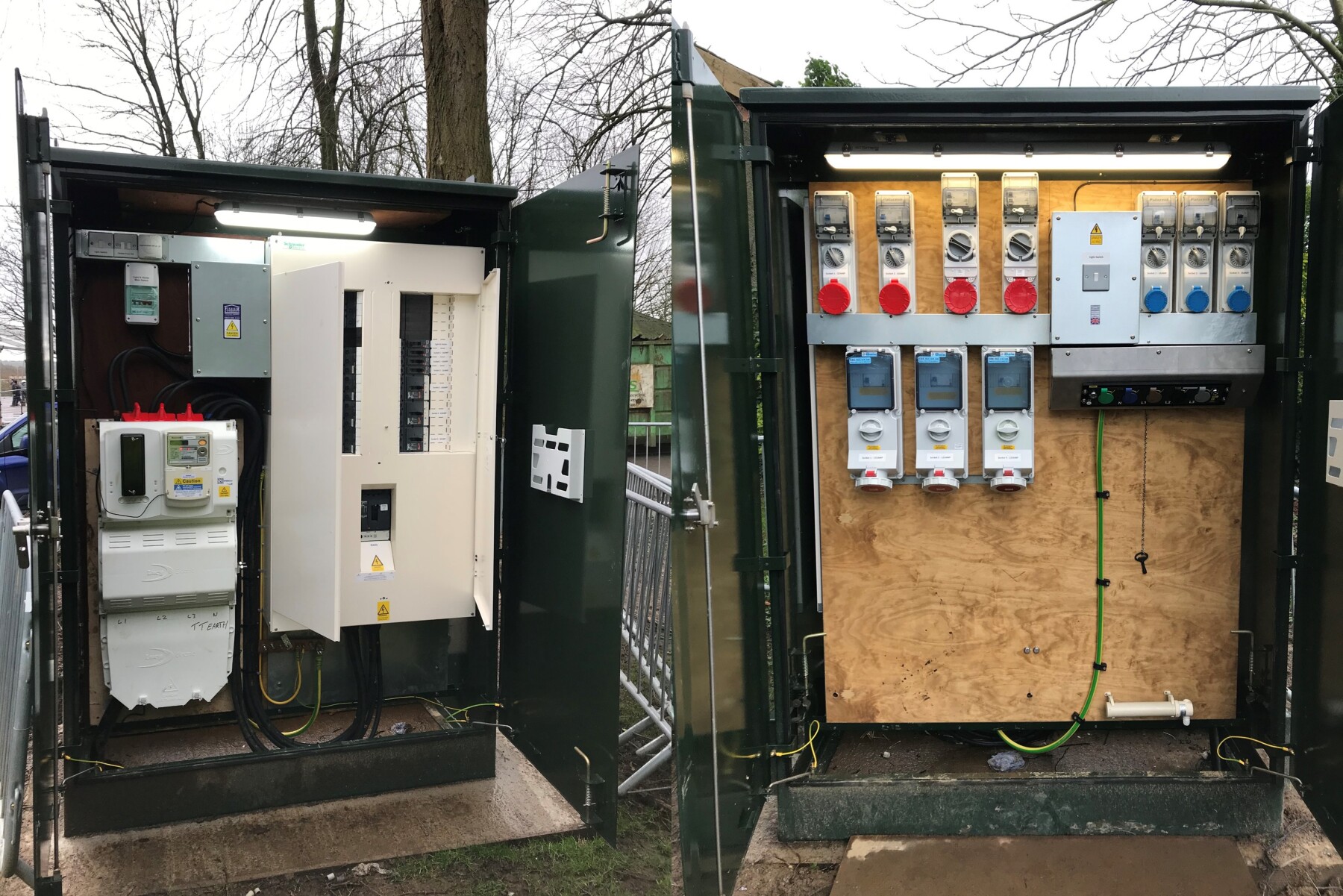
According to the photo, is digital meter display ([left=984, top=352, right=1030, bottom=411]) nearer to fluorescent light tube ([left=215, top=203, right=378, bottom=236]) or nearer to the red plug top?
fluorescent light tube ([left=215, top=203, right=378, bottom=236])

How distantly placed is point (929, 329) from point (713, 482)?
49.5 inches

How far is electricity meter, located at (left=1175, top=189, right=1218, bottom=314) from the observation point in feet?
10.8

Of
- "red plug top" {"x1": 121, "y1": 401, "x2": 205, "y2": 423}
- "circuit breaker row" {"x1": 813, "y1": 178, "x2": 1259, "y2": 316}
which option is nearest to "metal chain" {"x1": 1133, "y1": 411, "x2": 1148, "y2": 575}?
"circuit breaker row" {"x1": 813, "y1": 178, "x2": 1259, "y2": 316}

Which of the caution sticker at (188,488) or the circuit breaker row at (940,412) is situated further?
the caution sticker at (188,488)

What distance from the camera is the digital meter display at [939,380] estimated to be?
3.41 metres

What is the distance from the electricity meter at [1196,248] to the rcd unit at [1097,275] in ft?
0.54

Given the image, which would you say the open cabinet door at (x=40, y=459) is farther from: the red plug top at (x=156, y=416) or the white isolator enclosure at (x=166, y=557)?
the red plug top at (x=156, y=416)

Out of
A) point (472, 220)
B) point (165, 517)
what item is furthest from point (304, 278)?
point (165, 517)

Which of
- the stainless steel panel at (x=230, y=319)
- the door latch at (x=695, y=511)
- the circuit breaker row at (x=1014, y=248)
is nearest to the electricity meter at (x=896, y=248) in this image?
the circuit breaker row at (x=1014, y=248)

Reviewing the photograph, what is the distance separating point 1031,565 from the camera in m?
3.60

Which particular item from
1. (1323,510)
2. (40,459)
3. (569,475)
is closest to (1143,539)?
(1323,510)

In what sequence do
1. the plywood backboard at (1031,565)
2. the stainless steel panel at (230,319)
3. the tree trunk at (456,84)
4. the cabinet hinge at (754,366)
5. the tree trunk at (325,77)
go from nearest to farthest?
the cabinet hinge at (754,366) < the plywood backboard at (1031,565) < the stainless steel panel at (230,319) < the tree trunk at (456,84) < the tree trunk at (325,77)

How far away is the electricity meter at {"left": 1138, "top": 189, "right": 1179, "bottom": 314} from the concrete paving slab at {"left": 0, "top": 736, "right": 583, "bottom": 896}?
299 cm

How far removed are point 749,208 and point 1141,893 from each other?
265 centimetres
